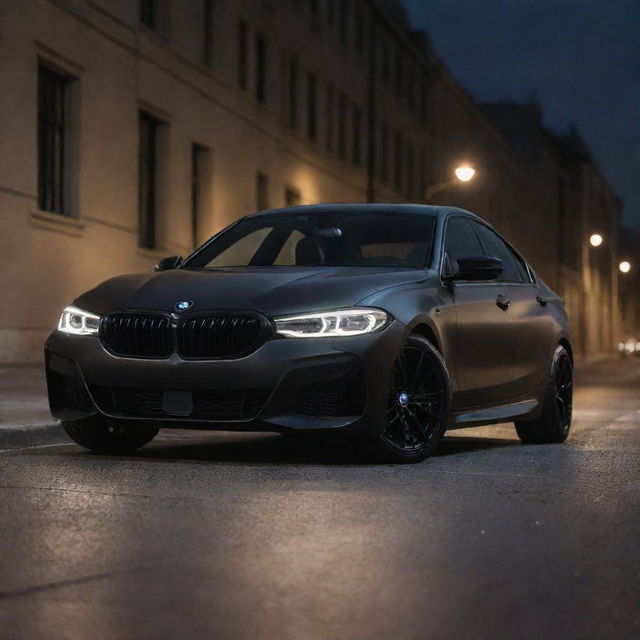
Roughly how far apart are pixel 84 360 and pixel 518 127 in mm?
85529

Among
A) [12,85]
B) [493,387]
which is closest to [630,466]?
[493,387]

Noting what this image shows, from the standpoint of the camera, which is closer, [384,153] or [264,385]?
[264,385]

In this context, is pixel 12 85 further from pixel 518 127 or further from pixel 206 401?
pixel 518 127

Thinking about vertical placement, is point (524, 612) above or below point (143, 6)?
below

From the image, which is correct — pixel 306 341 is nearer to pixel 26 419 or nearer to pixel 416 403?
pixel 416 403

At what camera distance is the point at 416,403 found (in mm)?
8305

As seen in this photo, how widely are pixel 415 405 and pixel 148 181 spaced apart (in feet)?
70.6

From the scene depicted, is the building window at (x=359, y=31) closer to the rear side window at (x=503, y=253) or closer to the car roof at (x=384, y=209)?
the rear side window at (x=503, y=253)

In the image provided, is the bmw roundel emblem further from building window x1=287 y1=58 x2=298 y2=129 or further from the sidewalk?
building window x1=287 y1=58 x2=298 y2=129

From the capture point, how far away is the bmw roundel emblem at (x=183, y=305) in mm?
7867

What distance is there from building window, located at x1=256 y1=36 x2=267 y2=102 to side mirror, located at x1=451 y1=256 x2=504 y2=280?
92.1 feet

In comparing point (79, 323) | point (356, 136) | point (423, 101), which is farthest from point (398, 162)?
point (79, 323)

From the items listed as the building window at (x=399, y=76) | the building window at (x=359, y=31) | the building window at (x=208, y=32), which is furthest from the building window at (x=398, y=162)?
the building window at (x=208, y=32)

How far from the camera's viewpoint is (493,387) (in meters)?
9.42
